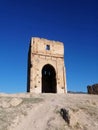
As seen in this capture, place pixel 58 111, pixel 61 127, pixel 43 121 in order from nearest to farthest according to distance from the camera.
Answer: pixel 61 127, pixel 43 121, pixel 58 111

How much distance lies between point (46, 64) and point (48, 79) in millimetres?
3508

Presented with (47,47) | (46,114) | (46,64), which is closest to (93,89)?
(46,64)

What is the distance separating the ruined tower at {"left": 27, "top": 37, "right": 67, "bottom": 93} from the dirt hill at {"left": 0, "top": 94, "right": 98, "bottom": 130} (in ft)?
24.7

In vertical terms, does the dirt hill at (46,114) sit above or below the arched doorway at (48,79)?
Answer: below

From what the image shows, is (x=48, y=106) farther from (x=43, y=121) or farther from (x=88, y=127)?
(x=88, y=127)

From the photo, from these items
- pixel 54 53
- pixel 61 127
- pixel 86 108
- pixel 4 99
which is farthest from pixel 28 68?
pixel 61 127

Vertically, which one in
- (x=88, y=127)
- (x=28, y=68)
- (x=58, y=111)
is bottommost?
(x=88, y=127)

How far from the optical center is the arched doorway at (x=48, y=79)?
2673 cm

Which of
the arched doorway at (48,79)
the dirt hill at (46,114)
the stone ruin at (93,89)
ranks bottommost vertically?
the dirt hill at (46,114)

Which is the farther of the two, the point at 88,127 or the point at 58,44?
the point at 58,44

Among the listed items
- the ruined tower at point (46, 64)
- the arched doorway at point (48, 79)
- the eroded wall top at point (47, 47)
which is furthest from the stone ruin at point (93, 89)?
the eroded wall top at point (47, 47)

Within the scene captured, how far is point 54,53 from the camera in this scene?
2691cm

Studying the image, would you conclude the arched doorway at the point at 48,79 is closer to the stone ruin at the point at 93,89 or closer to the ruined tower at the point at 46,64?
the ruined tower at the point at 46,64

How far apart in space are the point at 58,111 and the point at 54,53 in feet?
45.8
